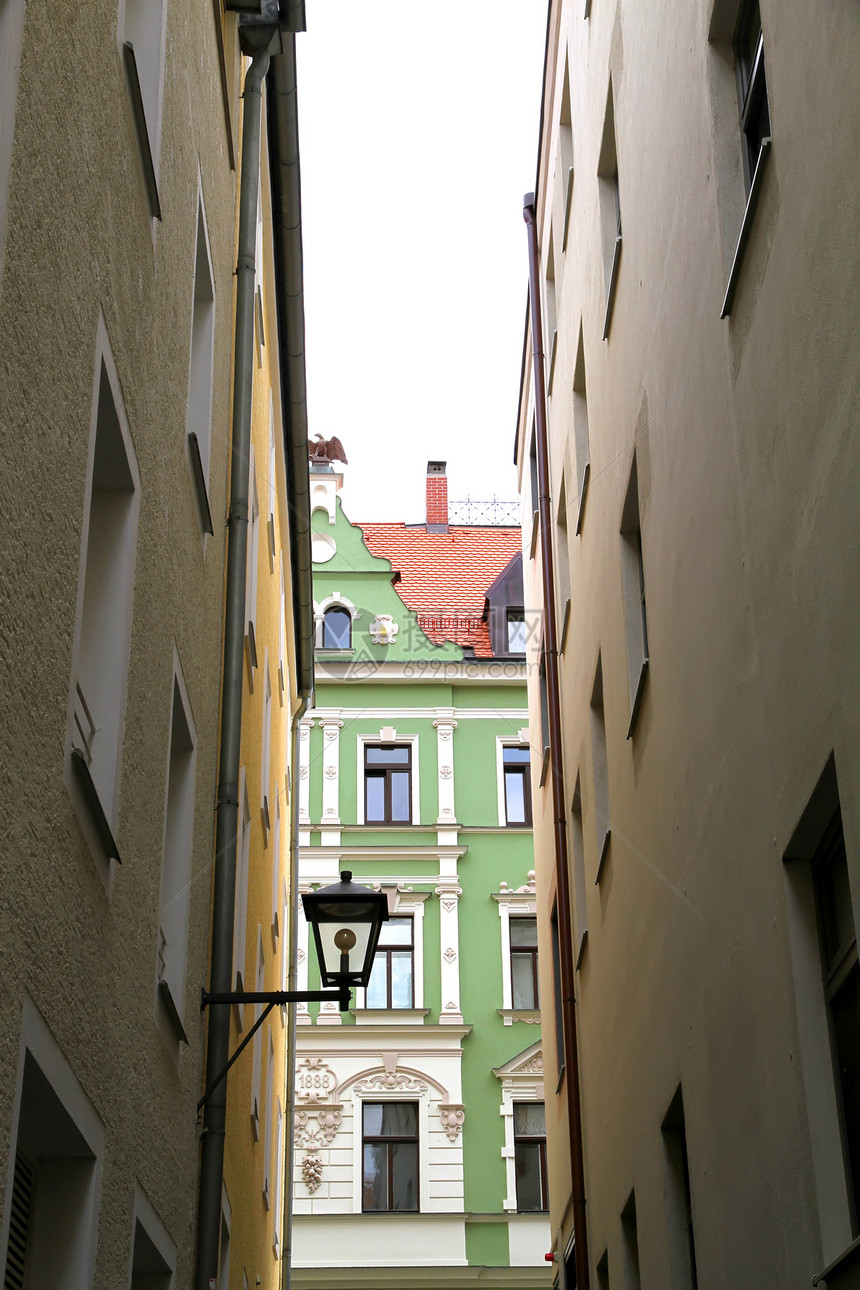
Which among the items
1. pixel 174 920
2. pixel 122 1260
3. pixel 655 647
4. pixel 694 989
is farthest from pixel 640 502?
pixel 122 1260

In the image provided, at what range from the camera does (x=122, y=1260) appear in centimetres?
696

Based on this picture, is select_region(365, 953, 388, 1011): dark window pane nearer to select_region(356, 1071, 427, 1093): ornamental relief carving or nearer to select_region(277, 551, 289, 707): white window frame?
select_region(356, 1071, 427, 1093): ornamental relief carving

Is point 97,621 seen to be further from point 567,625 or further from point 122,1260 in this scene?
point 567,625

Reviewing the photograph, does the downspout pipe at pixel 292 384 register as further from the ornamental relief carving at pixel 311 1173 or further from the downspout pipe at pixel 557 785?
the ornamental relief carving at pixel 311 1173

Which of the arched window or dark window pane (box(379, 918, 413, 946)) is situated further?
the arched window

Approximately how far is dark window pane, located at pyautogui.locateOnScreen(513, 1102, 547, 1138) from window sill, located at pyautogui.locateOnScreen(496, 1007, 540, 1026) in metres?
1.35

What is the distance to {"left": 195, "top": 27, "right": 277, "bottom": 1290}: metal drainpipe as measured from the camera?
941 cm

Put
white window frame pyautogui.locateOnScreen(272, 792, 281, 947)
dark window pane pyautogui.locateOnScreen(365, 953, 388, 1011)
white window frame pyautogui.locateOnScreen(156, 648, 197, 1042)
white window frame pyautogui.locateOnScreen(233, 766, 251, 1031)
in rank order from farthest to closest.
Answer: dark window pane pyautogui.locateOnScreen(365, 953, 388, 1011) → white window frame pyautogui.locateOnScreen(272, 792, 281, 947) → white window frame pyautogui.locateOnScreen(233, 766, 251, 1031) → white window frame pyautogui.locateOnScreen(156, 648, 197, 1042)

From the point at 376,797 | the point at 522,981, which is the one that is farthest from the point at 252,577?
the point at 376,797

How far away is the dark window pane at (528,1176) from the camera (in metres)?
27.7

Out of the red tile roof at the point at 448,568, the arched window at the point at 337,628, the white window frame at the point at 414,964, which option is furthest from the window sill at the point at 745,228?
the red tile roof at the point at 448,568

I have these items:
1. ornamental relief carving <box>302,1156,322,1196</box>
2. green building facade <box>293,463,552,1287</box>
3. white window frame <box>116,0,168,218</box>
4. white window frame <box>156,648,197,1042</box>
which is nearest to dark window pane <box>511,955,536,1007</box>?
green building facade <box>293,463,552,1287</box>

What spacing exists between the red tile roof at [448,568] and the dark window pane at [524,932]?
5769mm

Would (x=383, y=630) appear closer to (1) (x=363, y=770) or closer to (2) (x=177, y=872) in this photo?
(1) (x=363, y=770)
